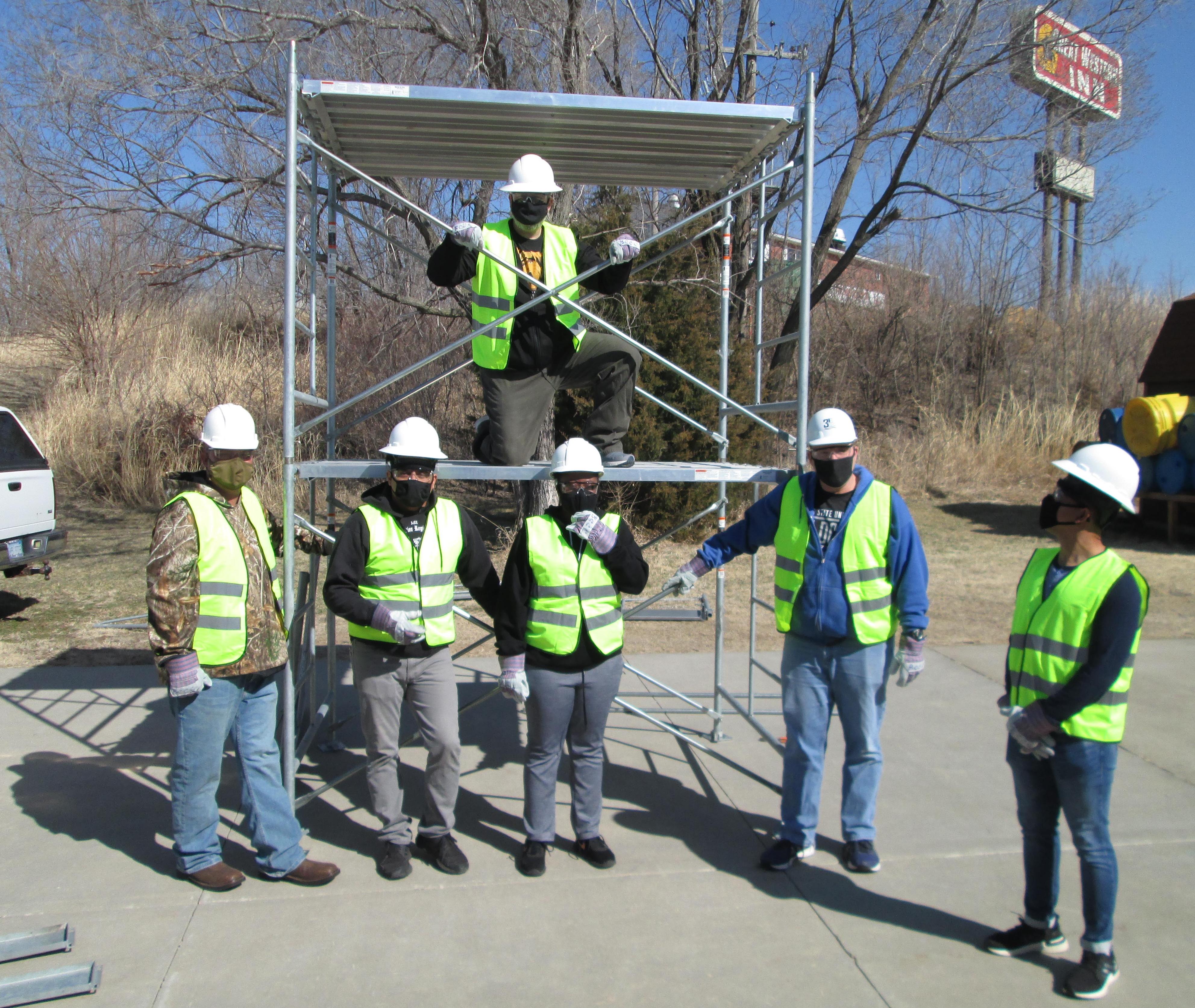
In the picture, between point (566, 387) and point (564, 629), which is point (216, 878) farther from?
point (566, 387)

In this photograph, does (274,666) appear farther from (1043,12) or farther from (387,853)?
(1043,12)

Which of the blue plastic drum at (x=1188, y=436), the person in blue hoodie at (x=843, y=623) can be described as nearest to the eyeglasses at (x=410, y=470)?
the person in blue hoodie at (x=843, y=623)

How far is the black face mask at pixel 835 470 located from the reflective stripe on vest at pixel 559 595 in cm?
93

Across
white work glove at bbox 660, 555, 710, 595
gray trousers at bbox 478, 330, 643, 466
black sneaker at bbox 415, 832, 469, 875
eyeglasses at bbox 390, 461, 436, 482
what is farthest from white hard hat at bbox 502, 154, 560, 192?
black sneaker at bbox 415, 832, 469, 875

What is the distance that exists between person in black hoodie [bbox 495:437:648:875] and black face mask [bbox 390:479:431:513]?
1.41 ft

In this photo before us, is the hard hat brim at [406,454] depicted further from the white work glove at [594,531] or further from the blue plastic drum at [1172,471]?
the blue plastic drum at [1172,471]

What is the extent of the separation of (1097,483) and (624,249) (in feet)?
7.26

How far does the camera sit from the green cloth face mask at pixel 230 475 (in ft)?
12.0

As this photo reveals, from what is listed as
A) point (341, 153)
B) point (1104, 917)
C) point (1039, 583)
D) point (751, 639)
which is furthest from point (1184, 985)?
point (341, 153)

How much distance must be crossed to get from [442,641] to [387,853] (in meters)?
0.89

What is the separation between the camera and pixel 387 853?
384cm

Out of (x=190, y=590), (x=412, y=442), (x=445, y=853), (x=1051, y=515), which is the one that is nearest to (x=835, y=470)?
(x=1051, y=515)

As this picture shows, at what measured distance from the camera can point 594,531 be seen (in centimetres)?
378

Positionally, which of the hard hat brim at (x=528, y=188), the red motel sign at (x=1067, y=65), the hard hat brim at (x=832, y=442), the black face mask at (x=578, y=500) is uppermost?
the red motel sign at (x=1067, y=65)
